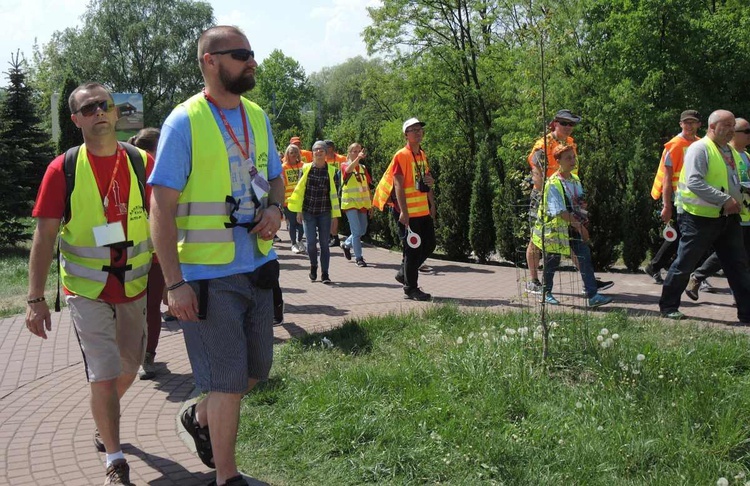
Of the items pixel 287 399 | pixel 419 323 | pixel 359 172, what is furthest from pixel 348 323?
pixel 359 172

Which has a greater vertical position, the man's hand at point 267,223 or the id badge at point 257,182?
the id badge at point 257,182

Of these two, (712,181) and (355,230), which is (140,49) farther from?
(712,181)

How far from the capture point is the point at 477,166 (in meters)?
13.8

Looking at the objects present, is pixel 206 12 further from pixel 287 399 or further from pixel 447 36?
pixel 287 399

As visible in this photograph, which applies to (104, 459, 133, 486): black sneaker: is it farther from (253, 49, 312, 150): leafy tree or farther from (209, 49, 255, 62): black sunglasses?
(253, 49, 312, 150): leafy tree

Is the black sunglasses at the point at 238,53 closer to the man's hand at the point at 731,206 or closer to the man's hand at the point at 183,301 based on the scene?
the man's hand at the point at 183,301

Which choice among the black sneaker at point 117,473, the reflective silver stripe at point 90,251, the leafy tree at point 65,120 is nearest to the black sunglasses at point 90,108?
the reflective silver stripe at point 90,251

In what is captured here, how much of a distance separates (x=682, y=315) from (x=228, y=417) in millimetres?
5652

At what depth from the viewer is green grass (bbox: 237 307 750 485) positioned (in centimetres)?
405

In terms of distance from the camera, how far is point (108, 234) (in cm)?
444

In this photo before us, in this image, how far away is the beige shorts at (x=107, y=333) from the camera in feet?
14.1

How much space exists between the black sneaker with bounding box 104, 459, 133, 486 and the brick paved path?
12 cm

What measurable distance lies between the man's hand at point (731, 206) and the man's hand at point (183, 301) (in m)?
5.66

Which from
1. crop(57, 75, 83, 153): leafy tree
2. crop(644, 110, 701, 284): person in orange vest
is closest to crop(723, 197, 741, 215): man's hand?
crop(644, 110, 701, 284): person in orange vest
